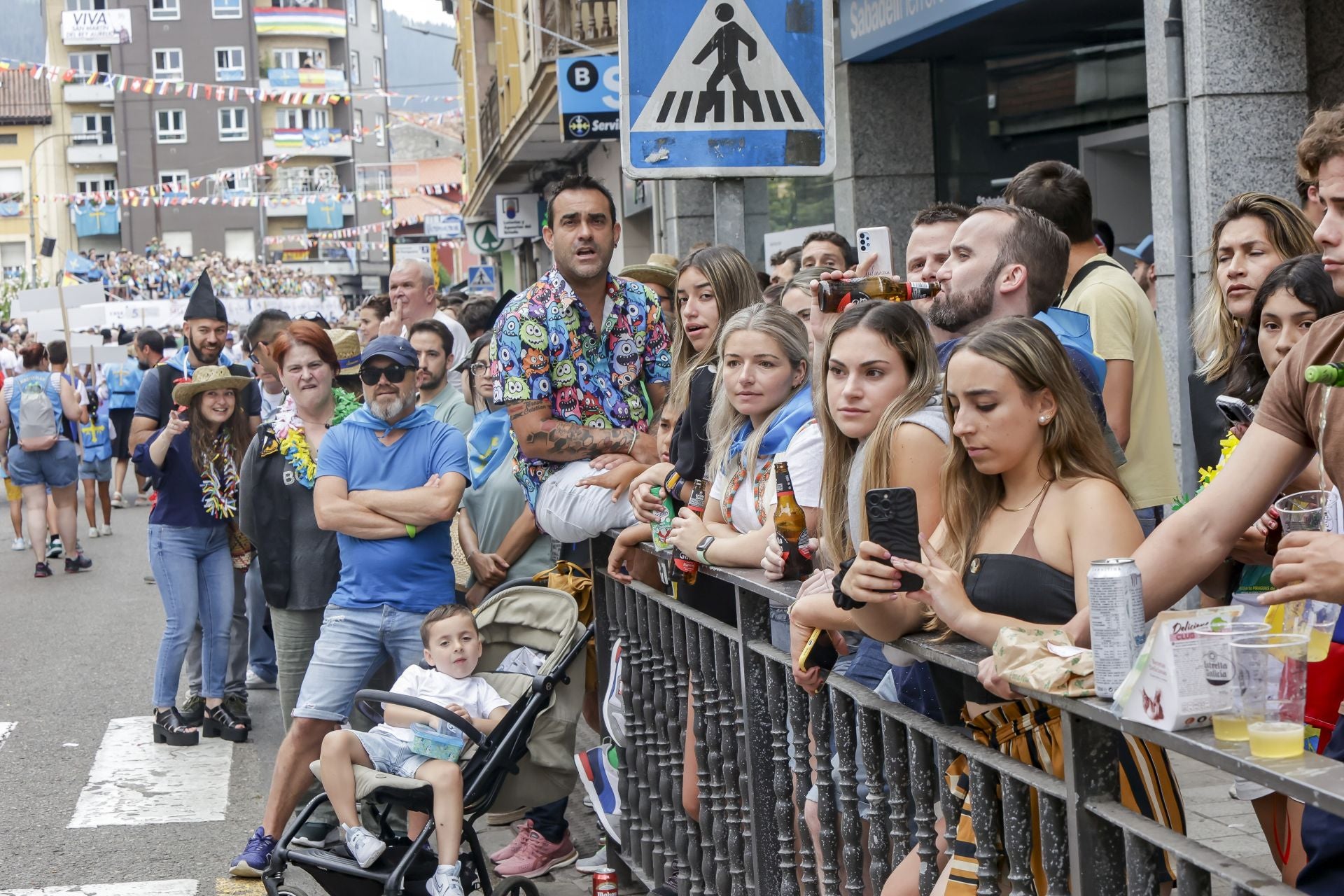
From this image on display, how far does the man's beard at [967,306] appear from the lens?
4.16 meters

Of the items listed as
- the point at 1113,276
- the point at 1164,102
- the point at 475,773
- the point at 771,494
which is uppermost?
the point at 1164,102

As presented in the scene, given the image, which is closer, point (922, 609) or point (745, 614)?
point (922, 609)

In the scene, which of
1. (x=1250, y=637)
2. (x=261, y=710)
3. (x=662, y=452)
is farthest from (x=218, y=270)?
(x=1250, y=637)

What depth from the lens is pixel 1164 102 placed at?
8.02 meters

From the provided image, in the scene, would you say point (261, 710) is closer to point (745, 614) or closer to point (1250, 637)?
point (745, 614)

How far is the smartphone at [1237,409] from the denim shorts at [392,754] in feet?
8.86

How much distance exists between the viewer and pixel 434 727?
523cm

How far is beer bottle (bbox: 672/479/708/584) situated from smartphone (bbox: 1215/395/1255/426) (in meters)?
1.45

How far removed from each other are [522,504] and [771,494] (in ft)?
8.59

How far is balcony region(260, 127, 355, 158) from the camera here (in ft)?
289

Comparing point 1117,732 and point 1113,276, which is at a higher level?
point 1113,276

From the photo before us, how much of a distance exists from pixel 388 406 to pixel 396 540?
1.74ft

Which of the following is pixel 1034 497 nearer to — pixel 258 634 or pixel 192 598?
pixel 192 598

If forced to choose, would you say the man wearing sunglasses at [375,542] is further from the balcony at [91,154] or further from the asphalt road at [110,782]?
the balcony at [91,154]
